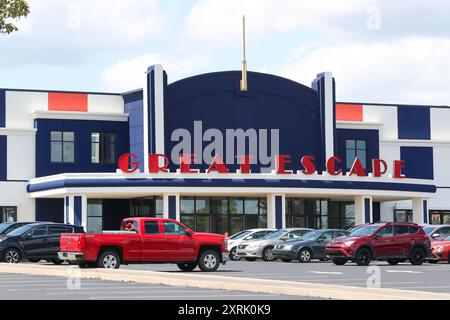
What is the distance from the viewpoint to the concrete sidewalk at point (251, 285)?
20672 mm

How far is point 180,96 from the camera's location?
6525cm

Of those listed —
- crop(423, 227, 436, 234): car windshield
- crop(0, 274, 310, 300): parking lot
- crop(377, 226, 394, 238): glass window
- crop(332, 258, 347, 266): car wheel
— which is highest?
crop(377, 226, 394, 238): glass window

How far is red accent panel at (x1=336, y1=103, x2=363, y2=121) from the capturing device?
72.3 m

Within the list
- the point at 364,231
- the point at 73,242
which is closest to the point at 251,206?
the point at 364,231

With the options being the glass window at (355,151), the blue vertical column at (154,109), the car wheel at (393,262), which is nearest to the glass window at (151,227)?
the car wheel at (393,262)

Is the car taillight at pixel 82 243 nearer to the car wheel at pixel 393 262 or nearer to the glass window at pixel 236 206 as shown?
the car wheel at pixel 393 262

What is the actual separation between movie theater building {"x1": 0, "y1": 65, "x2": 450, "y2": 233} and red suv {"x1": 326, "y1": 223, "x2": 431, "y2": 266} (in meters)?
19.0

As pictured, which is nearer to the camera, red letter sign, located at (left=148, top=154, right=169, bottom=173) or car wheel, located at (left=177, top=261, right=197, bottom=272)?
car wheel, located at (left=177, top=261, right=197, bottom=272)

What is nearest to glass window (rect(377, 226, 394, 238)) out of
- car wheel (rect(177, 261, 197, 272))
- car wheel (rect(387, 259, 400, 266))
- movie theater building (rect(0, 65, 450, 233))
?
car wheel (rect(387, 259, 400, 266))

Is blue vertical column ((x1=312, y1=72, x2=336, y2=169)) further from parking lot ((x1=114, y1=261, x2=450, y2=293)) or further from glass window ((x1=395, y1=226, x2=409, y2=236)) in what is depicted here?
parking lot ((x1=114, y1=261, x2=450, y2=293))

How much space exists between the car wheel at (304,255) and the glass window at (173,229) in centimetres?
1102

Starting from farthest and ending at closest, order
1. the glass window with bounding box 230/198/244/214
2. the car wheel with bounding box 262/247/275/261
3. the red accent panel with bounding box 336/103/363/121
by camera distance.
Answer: the red accent panel with bounding box 336/103/363/121
the glass window with bounding box 230/198/244/214
the car wheel with bounding box 262/247/275/261

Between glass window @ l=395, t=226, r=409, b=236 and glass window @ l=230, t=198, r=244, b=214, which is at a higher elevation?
glass window @ l=230, t=198, r=244, b=214
